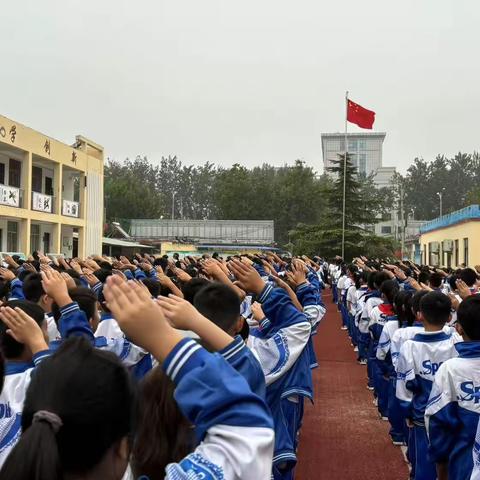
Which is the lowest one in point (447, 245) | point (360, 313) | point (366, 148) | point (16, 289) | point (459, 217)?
point (360, 313)

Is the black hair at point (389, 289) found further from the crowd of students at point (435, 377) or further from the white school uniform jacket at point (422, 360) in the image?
the white school uniform jacket at point (422, 360)

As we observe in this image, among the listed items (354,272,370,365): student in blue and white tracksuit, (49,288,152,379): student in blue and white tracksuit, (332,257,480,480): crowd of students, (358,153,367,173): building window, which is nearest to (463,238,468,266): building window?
(354,272,370,365): student in blue and white tracksuit

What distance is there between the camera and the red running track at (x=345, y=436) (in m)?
5.96

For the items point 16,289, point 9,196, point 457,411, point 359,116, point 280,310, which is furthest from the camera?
point 359,116

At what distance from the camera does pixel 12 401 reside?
2.81m

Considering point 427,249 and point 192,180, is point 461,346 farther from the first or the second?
point 192,180

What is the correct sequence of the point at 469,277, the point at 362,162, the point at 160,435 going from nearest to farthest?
the point at 160,435, the point at 469,277, the point at 362,162

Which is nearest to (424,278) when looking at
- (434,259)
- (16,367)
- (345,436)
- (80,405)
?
(345,436)

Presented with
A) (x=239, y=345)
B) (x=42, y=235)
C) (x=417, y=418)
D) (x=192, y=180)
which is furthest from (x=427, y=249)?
(x=192, y=180)

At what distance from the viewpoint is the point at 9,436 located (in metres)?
2.73

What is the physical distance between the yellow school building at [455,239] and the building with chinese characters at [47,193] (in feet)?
56.6

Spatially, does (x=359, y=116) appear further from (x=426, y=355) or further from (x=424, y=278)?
(x=426, y=355)

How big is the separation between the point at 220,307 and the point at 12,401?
3.20 ft

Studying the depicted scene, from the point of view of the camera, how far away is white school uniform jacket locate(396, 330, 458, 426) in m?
4.52
